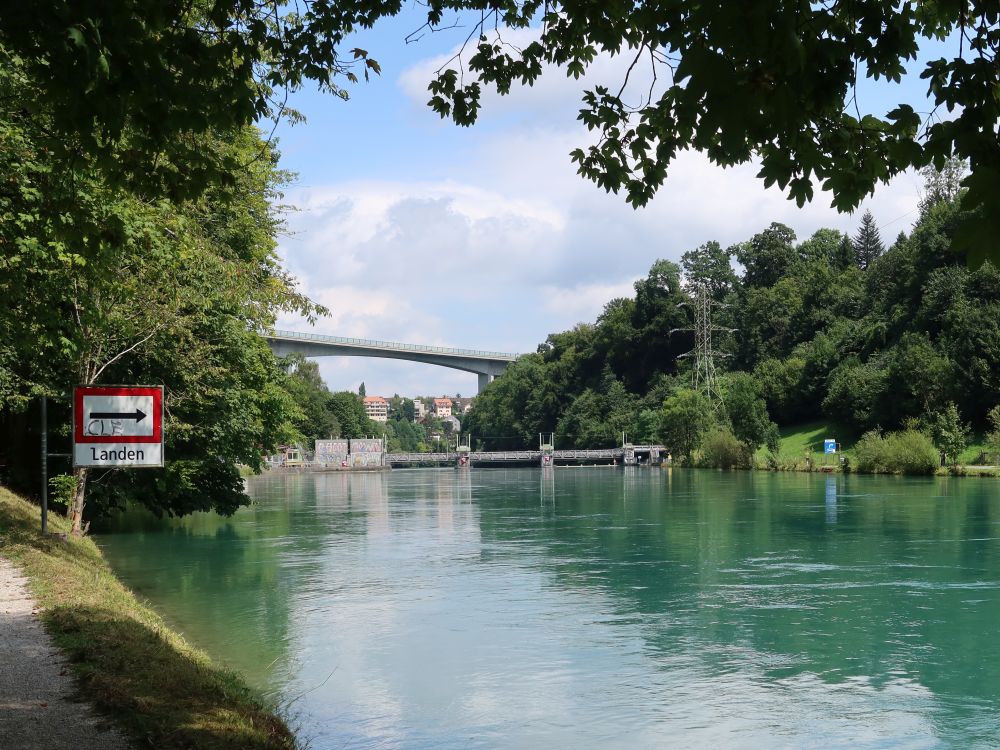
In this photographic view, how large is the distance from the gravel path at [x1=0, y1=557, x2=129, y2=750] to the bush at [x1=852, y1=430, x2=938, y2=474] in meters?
56.2

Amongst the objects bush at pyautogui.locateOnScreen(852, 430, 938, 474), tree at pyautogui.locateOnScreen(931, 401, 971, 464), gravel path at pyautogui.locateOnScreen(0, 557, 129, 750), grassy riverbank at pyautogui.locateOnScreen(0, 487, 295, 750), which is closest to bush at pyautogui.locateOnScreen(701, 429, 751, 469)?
bush at pyautogui.locateOnScreen(852, 430, 938, 474)

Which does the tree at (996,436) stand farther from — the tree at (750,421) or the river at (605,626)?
the river at (605,626)

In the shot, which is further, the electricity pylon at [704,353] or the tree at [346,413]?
the tree at [346,413]

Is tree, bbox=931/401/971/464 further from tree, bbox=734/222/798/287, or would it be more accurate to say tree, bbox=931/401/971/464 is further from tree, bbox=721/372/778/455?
tree, bbox=734/222/798/287

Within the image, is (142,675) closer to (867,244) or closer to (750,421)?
(750,421)

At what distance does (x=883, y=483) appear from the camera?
52062 mm

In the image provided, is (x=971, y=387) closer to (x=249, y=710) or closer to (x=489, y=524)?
(x=489, y=524)

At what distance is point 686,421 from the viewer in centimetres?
9106

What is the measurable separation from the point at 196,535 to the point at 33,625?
20.2 m

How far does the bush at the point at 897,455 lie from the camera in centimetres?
5891

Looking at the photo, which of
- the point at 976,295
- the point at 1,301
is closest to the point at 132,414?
the point at 1,301

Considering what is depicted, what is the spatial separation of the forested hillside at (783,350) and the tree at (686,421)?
0.16m

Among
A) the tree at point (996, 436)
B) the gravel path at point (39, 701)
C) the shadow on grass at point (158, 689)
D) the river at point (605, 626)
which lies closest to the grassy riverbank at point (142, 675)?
the shadow on grass at point (158, 689)

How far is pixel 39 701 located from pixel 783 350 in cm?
10471
